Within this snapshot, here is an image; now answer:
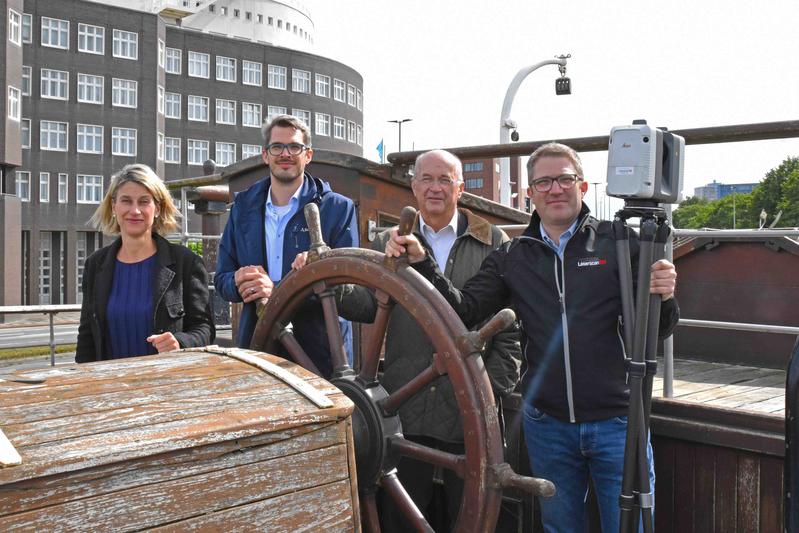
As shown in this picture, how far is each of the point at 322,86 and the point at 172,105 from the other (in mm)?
8934

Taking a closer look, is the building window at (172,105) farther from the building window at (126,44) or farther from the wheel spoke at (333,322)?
the wheel spoke at (333,322)

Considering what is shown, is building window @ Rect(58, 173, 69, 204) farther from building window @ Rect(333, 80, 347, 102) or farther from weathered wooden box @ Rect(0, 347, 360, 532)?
weathered wooden box @ Rect(0, 347, 360, 532)

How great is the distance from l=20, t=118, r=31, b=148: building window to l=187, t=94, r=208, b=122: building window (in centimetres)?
794

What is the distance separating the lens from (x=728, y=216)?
66.1 metres

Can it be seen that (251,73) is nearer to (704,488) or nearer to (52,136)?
(52,136)

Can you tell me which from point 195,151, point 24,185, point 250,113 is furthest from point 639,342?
point 250,113

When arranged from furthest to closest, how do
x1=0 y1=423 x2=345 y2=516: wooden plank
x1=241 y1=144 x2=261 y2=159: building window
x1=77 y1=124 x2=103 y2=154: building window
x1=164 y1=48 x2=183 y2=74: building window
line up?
x1=241 y1=144 x2=261 y2=159: building window
x1=164 y1=48 x2=183 y2=74: building window
x1=77 y1=124 x2=103 y2=154: building window
x1=0 y1=423 x2=345 y2=516: wooden plank

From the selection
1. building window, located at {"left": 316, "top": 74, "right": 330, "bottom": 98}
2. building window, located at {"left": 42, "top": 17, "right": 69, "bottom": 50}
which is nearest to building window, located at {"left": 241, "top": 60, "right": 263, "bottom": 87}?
building window, located at {"left": 316, "top": 74, "right": 330, "bottom": 98}

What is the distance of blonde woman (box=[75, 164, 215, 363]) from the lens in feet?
8.82

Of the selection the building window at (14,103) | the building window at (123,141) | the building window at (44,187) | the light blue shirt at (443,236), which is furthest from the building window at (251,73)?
the light blue shirt at (443,236)

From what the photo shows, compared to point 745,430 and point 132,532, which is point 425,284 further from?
point 745,430

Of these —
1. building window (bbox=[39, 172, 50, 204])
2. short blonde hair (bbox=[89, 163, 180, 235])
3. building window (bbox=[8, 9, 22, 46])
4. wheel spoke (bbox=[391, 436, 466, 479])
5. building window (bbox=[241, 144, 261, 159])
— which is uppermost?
building window (bbox=[8, 9, 22, 46])

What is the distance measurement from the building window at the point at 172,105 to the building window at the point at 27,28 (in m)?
6.77

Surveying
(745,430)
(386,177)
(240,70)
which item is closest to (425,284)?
(745,430)
